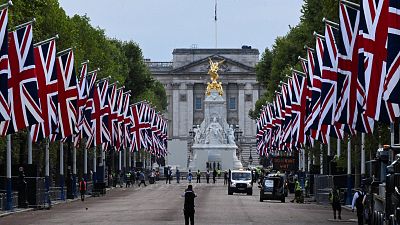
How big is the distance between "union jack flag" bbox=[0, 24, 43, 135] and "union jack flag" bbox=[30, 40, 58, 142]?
598cm

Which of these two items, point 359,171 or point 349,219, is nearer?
point 349,219

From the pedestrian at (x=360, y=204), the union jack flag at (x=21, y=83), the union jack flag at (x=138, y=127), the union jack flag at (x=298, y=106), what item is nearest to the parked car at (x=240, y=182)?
the union jack flag at (x=138, y=127)

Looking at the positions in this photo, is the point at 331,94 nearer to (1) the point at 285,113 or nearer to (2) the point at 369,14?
(2) the point at 369,14

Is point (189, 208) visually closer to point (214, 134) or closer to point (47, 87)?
point (47, 87)

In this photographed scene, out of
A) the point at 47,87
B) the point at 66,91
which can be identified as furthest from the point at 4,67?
the point at 66,91

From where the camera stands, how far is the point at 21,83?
5134 cm

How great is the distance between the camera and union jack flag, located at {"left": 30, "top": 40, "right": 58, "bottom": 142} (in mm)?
57844

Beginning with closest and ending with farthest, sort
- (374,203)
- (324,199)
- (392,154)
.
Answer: (392,154) < (374,203) < (324,199)

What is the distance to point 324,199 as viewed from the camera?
3068 inches

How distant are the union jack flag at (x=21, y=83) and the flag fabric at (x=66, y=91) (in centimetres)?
1033

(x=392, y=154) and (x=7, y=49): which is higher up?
(x=7, y=49)

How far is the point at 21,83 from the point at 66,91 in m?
11.9

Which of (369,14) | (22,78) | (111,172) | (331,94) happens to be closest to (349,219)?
(331,94)

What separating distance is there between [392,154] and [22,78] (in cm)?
1951
